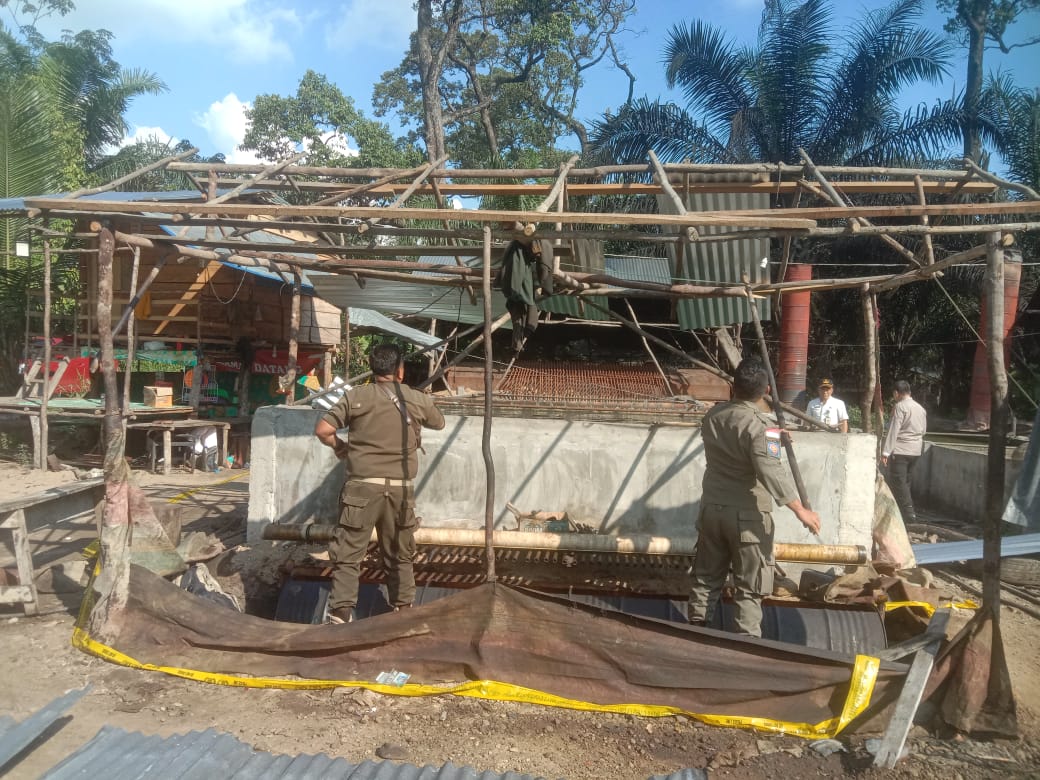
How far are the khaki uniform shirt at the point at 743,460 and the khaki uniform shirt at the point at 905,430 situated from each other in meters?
5.09

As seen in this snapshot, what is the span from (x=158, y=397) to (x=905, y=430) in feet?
35.1

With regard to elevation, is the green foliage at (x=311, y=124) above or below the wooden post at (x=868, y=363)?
above

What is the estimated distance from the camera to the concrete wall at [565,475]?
19.3ft

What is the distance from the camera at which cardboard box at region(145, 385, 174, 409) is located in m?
11.8

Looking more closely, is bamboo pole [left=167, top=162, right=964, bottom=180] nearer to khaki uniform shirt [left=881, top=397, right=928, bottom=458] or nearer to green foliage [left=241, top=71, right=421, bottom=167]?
khaki uniform shirt [left=881, top=397, right=928, bottom=458]

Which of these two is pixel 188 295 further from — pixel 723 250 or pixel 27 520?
pixel 723 250

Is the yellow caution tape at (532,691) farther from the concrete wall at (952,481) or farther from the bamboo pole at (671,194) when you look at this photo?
the concrete wall at (952,481)

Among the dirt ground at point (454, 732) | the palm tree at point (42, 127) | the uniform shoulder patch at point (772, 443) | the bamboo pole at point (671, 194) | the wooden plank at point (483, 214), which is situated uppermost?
the palm tree at point (42, 127)

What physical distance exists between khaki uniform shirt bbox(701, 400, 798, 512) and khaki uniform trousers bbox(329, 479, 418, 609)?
1.91m

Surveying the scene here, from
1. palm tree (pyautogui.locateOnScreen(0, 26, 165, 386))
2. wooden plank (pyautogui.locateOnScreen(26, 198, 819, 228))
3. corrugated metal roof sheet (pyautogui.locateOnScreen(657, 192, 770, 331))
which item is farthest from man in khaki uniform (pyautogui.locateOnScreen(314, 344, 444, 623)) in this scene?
palm tree (pyautogui.locateOnScreen(0, 26, 165, 386))

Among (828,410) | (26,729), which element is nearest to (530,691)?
(26,729)

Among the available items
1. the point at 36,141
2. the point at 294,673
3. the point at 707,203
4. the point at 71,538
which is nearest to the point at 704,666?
the point at 294,673

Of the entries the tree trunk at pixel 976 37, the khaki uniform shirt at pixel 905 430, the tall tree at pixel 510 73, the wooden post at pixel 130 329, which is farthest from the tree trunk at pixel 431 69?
the khaki uniform shirt at pixel 905 430

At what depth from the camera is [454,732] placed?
3.72m
